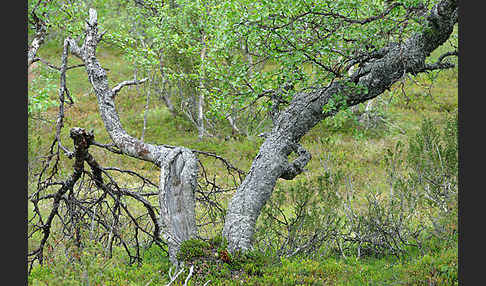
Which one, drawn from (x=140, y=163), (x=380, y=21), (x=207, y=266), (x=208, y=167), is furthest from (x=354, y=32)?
(x=140, y=163)

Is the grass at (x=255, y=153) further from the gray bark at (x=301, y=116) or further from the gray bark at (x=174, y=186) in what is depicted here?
the gray bark at (x=174, y=186)

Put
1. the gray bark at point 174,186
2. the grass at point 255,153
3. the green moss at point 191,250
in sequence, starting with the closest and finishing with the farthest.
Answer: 1. the grass at point 255,153
2. the green moss at point 191,250
3. the gray bark at point 174,186

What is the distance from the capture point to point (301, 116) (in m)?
6.34

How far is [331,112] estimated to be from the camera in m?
6.31

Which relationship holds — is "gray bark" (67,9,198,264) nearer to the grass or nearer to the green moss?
the green moss

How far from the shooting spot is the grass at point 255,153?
4824 mm

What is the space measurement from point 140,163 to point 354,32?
1374cm

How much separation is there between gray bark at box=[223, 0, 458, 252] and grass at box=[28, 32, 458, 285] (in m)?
0.41

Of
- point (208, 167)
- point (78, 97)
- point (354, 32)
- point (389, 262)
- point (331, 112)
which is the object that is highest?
point (78, 97)

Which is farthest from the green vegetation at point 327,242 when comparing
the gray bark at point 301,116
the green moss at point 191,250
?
the gray bark at point 301,116

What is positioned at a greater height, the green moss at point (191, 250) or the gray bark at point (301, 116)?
the gray bark at point (301, 116)

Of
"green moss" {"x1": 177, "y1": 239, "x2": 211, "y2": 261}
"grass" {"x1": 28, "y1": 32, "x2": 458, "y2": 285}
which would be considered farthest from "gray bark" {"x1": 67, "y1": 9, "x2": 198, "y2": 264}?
"grass" {"x1": 28, "y1": 32, "x2": 458, "y2": 285}

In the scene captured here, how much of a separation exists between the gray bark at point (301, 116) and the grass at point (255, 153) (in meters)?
0.41

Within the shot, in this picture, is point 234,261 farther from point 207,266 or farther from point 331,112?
point 331,112
